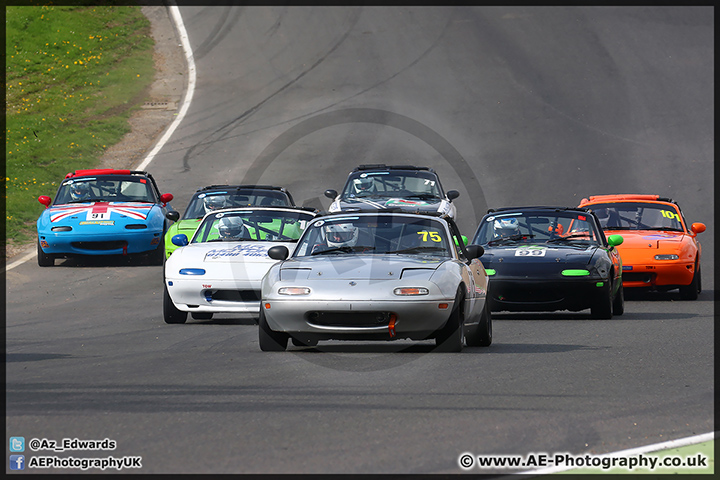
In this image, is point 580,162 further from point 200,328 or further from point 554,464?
point 554,464

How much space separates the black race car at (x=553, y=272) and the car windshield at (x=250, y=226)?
2.67 metres

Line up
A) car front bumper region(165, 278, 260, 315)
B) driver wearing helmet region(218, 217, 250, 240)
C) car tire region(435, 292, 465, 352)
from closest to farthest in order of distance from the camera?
car tire region(435, 292, 465, 352), car front bumper region(165, 278, 260, 315), driver wearing helmet region(218, 217, 250, 240)

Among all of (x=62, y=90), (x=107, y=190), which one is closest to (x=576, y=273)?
(x=107, y=190)

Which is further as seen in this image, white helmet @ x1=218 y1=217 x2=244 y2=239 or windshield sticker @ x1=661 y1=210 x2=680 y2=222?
windshield sticker @ x1=661 y1=210 x2=680 y2=222

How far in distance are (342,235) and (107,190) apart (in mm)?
11318

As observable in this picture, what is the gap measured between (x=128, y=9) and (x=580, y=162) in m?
24.3

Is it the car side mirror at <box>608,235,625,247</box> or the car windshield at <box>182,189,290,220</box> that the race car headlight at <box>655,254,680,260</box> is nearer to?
the car side mirror at <box>608,235,625,247</box>

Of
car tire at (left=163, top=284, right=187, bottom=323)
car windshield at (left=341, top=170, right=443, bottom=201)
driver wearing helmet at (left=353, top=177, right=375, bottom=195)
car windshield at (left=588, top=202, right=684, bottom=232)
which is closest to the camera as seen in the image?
car tire at (left=163, top=284, right=187, bottom=323)

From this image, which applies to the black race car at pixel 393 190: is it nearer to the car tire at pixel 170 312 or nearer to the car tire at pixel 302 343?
the car tire at pixel 170 312

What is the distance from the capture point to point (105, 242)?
65.2 ft

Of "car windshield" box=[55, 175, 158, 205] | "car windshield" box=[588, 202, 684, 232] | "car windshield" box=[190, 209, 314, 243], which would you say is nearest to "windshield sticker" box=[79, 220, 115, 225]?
"car windshield" box=[55, 175, 158, 205]

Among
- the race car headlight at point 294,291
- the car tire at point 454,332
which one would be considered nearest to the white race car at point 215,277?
the race car headlight at point 294,291

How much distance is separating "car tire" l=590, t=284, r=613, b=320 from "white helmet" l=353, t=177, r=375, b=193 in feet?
25.7

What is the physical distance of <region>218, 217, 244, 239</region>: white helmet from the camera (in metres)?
14.8
